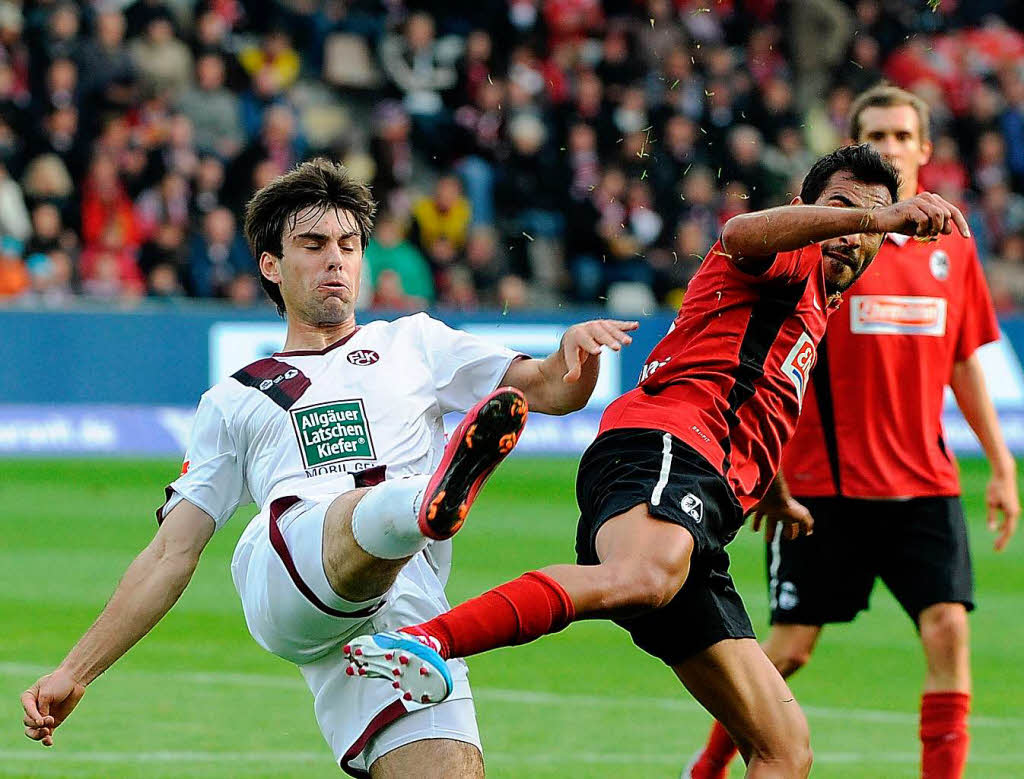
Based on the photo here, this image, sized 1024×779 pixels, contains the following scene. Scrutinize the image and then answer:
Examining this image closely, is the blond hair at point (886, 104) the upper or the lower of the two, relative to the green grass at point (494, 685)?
upper

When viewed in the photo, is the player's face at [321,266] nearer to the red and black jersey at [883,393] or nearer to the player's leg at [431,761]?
the player's leg at [431,761]

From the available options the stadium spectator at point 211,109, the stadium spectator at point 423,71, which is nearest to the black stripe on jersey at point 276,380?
the stadium spectator at point 211,109

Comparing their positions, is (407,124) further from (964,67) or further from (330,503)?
(330,503)

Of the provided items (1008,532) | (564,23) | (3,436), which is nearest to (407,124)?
(564,23)

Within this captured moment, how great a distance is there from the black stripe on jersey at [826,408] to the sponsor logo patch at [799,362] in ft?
4.69

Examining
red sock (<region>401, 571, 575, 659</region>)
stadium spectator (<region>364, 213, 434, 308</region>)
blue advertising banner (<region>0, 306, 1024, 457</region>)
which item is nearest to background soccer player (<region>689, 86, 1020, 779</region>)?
red sock (<region>401, 571, 575, 659</region>)

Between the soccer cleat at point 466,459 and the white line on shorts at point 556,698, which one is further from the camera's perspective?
the white line on shorts at point 556,698

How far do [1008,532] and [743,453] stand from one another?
242 cm

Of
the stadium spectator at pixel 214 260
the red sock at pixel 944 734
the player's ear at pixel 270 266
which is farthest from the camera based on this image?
the stadium spectator at pixel 214 260

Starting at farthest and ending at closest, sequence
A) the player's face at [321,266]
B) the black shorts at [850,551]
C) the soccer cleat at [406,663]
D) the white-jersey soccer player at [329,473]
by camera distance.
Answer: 1. the black shorts at [850,551]
2. the player's face at [321,266]
3. the white-jersey soccer player at [329,473]
4. the soccer cleat at [406,663]

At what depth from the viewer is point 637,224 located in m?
16.6

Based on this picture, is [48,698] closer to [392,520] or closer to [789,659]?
[392,520]

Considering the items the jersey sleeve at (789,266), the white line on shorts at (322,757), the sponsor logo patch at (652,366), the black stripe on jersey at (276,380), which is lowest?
the white line on shorts at (322,757)

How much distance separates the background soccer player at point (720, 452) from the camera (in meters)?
4.20
